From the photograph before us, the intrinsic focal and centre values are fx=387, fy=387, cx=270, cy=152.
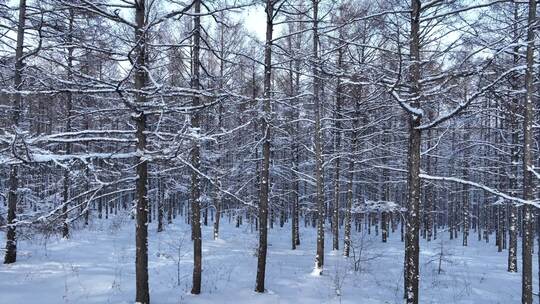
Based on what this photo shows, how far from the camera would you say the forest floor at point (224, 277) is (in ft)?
33.7

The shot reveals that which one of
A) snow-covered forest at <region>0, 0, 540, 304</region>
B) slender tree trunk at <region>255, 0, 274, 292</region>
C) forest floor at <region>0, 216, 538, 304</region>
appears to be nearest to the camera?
snow-covered forest at <region>0, 0, 540, 304</region>

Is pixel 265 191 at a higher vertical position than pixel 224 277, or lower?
higher

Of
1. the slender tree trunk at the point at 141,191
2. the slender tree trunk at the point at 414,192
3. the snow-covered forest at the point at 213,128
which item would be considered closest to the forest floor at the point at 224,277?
the snow-covered forest at the point at 213,128

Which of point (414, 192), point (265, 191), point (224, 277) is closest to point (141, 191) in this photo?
point (265, 191)

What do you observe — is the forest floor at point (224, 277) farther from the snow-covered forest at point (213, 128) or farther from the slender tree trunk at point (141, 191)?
the slender tree trunk at point (141, 191)

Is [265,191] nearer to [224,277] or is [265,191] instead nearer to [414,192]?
[224,277]

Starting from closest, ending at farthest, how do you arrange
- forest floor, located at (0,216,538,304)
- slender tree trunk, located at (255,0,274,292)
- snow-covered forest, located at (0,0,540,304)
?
snow-covered forest, located at (0,0,540,304), forest floor, located at (0,216,538,304), slender tree trunk, located at (255,0,274,292)

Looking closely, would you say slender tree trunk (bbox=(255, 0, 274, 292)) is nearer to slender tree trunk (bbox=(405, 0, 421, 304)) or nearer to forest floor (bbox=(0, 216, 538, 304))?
forest floor (bbox=(0, 216, 538, 304))

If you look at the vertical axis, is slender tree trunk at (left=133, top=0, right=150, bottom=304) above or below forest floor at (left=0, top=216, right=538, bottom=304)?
above

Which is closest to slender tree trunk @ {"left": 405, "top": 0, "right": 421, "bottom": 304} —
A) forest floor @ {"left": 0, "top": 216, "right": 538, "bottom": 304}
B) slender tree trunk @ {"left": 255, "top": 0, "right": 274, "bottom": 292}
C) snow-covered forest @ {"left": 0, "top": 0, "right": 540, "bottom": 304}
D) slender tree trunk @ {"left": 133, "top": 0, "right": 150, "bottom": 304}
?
snow-covered forest @ {"left": 0, "top": 0, "right": 540, "bottom": 304}

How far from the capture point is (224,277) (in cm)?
1317

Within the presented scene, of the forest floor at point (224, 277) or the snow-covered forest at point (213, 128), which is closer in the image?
the snow-covered forest at point (213, 128)

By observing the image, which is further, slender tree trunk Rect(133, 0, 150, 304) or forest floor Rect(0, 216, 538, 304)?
forest floor Rect(0, 216, 538, 304)

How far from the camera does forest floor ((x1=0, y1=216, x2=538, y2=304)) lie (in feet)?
33.7
